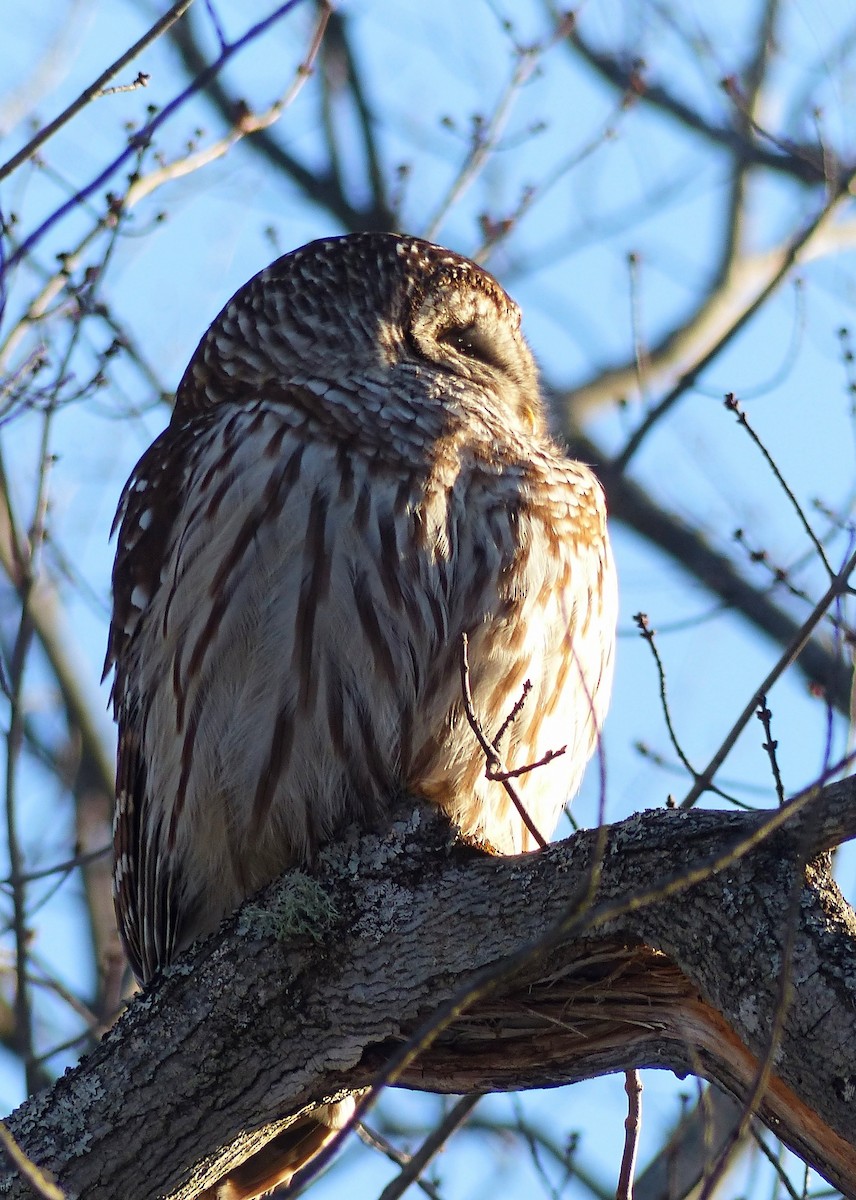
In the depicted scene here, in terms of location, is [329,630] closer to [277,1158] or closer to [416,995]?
[416,995]

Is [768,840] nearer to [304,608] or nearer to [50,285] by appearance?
[304,608]

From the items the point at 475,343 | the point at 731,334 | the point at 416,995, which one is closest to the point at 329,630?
the point at 416,995

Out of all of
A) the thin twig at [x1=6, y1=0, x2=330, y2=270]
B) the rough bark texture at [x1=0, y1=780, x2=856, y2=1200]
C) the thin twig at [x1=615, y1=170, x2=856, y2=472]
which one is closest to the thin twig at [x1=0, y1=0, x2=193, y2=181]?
the thin twig at [x1=6, y1=0, x2=330, y2=270]

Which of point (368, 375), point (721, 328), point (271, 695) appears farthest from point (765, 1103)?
point (721, 328)

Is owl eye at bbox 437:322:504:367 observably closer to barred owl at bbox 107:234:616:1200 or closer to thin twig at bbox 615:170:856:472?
barred owl at bbox 107:234:616:1200

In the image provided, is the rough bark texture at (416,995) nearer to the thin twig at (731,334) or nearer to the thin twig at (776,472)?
the thin twig at (776,472)

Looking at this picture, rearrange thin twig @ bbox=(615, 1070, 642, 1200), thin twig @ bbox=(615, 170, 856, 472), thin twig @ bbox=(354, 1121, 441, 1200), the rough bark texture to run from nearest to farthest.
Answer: thin twig @ bbox=(615, 1070, 642, 1200) < the rough bark texture < thin twig @ bbox=(354, 1121, 441, 1200) < thin twig @ bbox=(615, 170, 856, 472)

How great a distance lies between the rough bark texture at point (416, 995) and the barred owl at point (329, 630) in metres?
0.23

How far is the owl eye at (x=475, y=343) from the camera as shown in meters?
4.80

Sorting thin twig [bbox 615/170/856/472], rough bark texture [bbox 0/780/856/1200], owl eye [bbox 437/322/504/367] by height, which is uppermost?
thin twig [bbox 615/170/856/472]

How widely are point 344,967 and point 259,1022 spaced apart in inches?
8.7

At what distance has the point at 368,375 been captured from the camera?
14.1 feet

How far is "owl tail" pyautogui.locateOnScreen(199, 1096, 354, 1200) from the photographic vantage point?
3896 mm

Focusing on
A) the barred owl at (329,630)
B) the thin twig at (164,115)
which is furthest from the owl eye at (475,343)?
the thin twig at (164,115)
